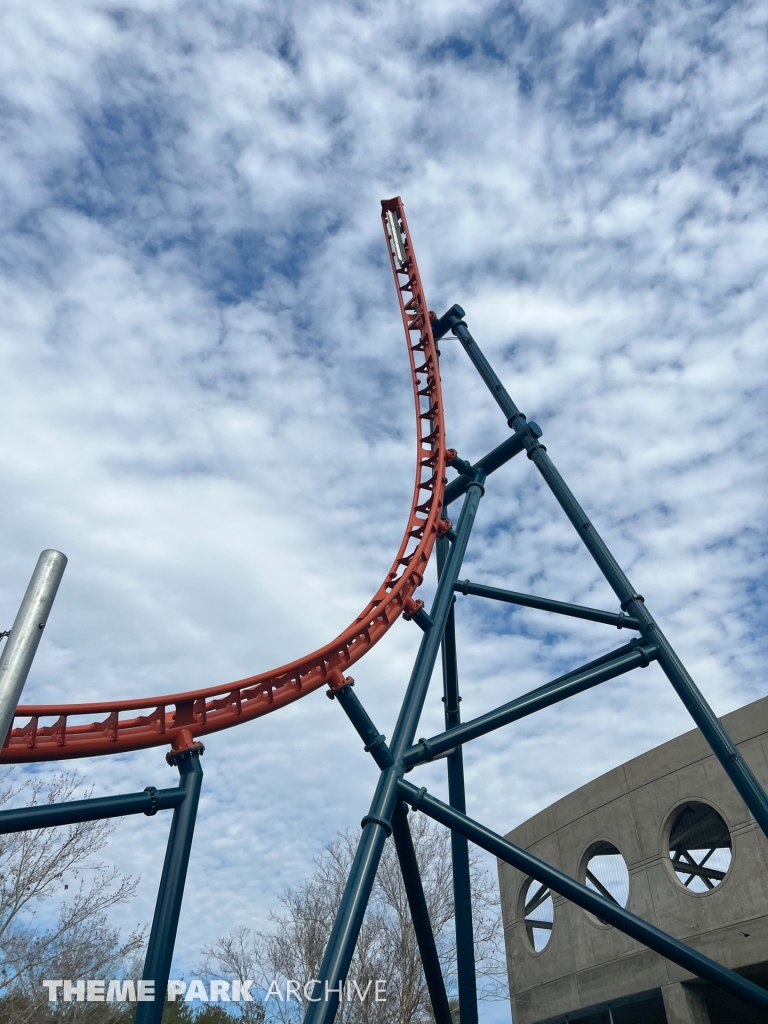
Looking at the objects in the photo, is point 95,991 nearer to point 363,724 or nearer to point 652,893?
point 363,724

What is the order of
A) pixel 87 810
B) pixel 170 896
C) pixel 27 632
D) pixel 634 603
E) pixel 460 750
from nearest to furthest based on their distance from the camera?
pixel 27 632
pixel 170 896
pixel 87 810
pixel 634 603
pixel 460 750

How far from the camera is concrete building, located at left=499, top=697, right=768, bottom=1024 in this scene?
9.88 m

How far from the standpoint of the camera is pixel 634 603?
377 inches

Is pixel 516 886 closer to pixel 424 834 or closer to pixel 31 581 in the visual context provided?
pixel 424 834

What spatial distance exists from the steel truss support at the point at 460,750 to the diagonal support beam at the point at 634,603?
0.01 meters

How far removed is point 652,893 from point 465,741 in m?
4.90

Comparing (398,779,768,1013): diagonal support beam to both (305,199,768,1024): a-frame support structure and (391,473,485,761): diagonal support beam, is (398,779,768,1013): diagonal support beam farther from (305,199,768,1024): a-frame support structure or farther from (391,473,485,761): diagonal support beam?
(391,473,485,761): diagonal support beam

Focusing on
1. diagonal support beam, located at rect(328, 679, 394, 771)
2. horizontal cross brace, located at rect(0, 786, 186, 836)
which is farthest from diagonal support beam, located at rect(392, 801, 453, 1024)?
horizontal cross brace, located at rect(0, 786, 186, 836)

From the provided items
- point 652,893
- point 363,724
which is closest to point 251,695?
point 363,724

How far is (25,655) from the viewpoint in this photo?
83.5 inches

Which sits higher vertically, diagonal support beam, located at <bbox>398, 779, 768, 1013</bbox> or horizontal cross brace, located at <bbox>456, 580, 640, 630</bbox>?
horizontal cross brace, located at <bbox>456, 580, 640, 630</bbox>

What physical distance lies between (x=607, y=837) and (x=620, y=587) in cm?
413

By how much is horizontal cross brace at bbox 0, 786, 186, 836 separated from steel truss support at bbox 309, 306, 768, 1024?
1.54 m

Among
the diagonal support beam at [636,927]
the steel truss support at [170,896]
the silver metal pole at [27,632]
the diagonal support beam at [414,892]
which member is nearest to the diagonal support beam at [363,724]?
the diagonal support beam at [414,892]
